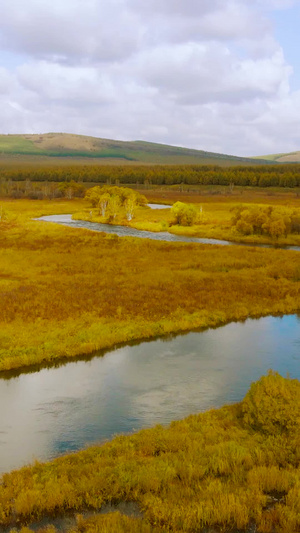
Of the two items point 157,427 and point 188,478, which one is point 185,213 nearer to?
point 157,427

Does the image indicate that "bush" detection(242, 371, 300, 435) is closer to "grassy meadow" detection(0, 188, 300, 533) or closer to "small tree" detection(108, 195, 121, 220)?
"grassy meadow" detection(0, 188, 300, 533)

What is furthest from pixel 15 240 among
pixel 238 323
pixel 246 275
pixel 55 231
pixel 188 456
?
pixel 188 456

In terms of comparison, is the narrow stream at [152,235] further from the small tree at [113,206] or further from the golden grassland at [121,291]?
the golden grassland at [121,291]

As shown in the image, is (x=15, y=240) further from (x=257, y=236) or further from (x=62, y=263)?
(x=257, y=236)

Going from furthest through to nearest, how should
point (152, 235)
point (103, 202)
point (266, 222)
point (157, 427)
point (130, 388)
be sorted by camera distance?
1. point (103, 202)
2. point (152, 235)
3. point (266, 222)
4. point (130, 388)
5. point (157, 427)

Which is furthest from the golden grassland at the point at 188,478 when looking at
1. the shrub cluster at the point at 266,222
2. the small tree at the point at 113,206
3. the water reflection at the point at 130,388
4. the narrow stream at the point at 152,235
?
the small tree at the point at 113,206

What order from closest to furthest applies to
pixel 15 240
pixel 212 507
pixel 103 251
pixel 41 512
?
1. pixel 212 507
2. pixel 41 512
3. pixel 103 251
4. pixel 15 240

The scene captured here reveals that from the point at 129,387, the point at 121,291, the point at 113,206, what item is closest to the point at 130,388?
the point at 129,387
